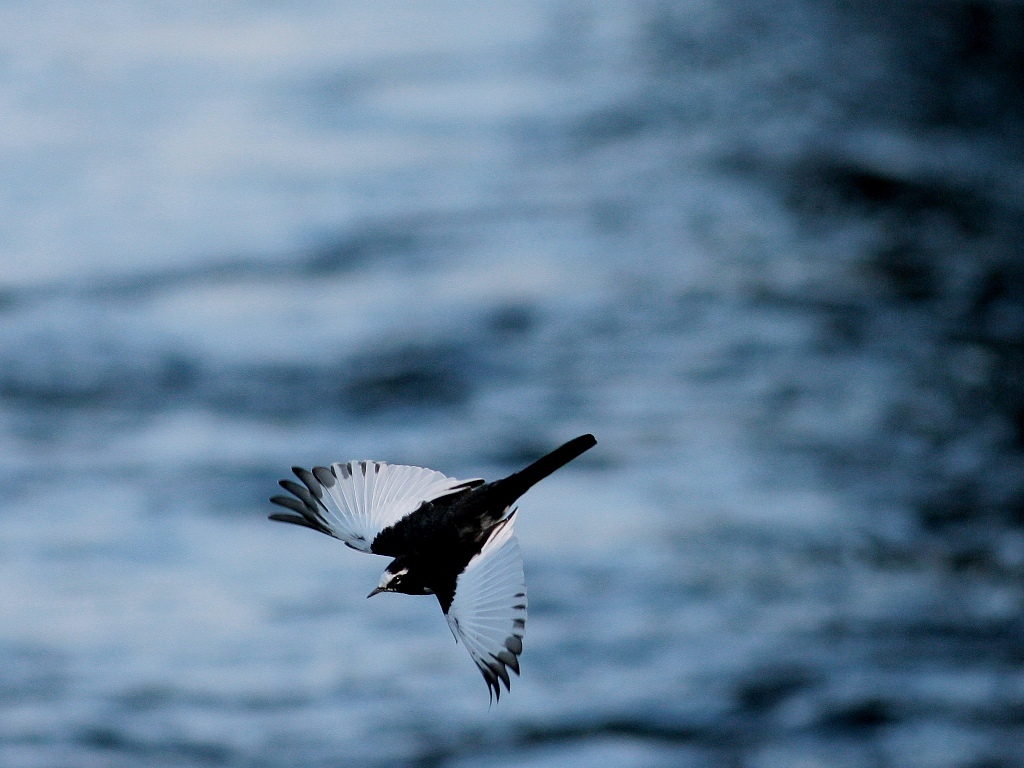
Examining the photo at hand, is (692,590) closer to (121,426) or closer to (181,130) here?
(121,426)

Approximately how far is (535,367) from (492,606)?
16068 millimetres

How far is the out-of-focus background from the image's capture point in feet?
50.0

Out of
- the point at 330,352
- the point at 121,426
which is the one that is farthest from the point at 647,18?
the point at 121,426

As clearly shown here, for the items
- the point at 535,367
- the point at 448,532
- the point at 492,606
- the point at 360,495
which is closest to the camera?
the point at 492,606

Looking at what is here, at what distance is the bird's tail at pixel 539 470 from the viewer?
364cm

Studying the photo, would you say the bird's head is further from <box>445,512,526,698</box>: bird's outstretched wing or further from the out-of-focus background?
the out-of-focus background

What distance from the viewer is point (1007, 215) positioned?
20203mm

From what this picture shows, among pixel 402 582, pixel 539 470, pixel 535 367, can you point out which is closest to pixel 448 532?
pixel 402 582

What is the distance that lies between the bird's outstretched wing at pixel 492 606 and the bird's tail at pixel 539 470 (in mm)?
121

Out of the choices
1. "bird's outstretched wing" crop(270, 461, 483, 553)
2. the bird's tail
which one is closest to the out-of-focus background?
"bird's outstretched wing" crop(270, 461, 483, 553)

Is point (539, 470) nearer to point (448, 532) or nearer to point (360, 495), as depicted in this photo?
point (448, 532)

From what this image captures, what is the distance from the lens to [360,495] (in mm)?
4031

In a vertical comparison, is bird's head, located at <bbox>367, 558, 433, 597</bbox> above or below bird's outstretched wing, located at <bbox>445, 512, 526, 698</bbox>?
above

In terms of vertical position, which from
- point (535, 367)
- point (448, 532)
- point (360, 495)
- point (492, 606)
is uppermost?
point (535, 367)
